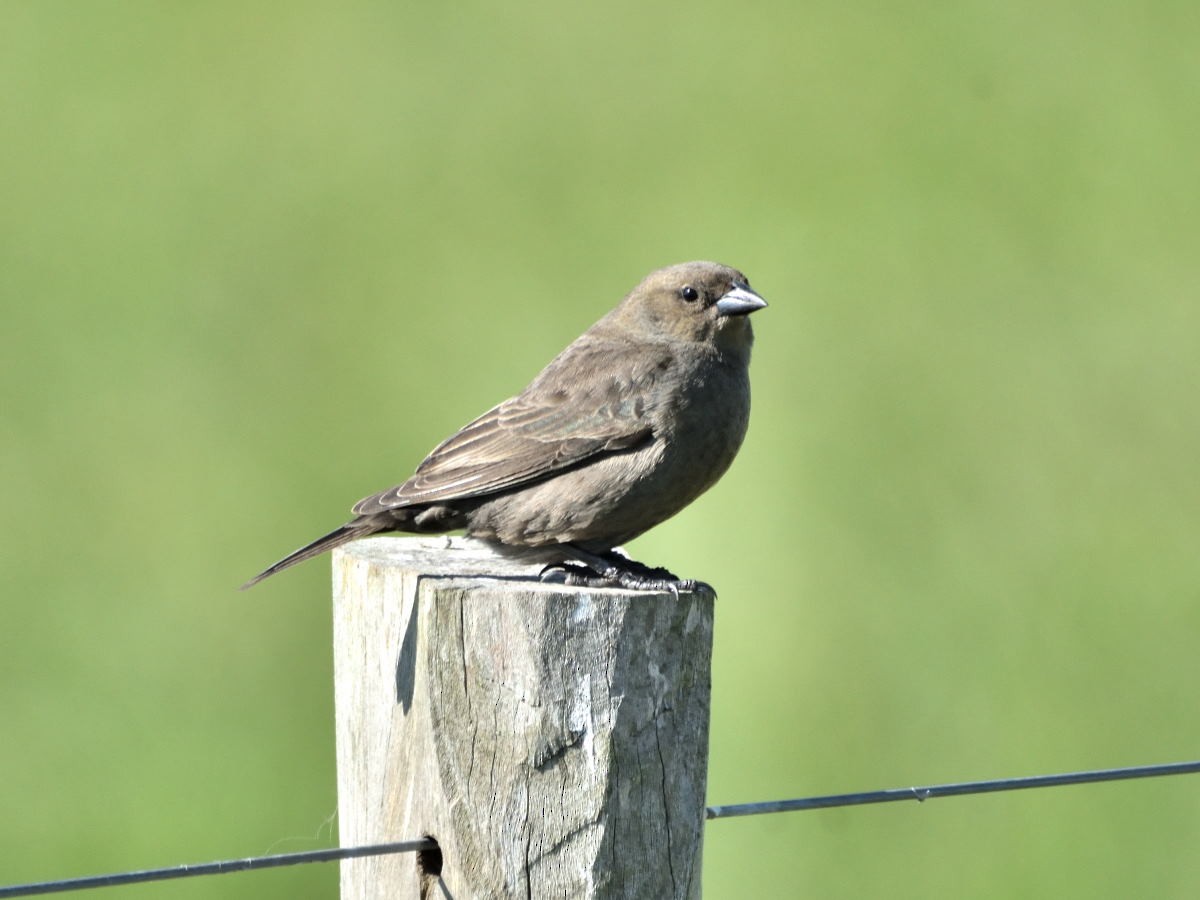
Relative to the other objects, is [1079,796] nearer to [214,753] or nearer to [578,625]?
[214,753]

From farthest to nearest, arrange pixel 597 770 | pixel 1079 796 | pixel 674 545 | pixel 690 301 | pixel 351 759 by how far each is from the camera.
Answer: pixel 674 545
pixel 1079 796
pixel 690 301
pixel 351 759
pixel 597 770

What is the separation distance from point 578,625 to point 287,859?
64 cm

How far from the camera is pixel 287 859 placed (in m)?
2.77

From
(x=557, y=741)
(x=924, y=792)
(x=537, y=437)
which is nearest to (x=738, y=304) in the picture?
(x=537, y=437)

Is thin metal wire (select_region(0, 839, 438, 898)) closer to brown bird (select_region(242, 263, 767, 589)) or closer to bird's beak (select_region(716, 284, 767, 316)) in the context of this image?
brown bird (select_region(242, 263, 767, 589))

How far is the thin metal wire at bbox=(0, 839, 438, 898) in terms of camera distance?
2580 mm

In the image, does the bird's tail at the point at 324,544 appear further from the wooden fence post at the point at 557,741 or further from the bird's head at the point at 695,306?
the wooden fence post at the point at 557,741

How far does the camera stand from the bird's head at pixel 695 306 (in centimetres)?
484

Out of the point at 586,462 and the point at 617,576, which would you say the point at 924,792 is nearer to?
the point at 617,576

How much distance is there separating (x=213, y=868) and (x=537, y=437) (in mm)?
1920

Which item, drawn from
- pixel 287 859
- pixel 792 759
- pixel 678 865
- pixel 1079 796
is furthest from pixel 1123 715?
pixel 287 859

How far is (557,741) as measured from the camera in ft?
8.91

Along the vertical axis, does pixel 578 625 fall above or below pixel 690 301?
below

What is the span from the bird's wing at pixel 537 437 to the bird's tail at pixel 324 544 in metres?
0.04
